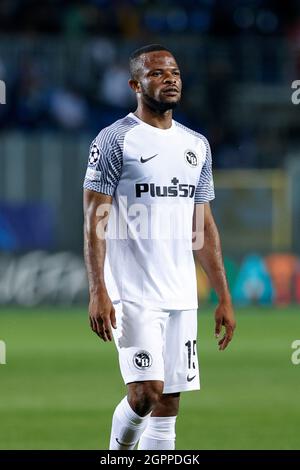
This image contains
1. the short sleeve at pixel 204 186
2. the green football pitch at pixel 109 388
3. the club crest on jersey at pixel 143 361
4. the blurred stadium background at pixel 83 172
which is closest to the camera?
the club crest on jersey at pixel 143 361

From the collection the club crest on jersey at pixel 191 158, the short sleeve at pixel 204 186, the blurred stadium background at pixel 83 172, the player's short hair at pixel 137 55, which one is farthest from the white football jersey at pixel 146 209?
the blurred stadium background at pixel 83 172

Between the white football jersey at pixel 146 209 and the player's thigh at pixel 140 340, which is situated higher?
the white football jersey at pixel 146 209

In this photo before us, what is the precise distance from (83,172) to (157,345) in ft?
42.6

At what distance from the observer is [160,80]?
6668 millimetres

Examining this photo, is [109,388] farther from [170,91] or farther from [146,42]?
[146,42]

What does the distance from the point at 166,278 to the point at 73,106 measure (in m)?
14.9

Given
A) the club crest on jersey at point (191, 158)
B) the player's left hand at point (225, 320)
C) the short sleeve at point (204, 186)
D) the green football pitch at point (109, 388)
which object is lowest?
the green football pitch at point (109, 388)

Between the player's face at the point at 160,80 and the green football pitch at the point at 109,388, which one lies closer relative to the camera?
the player's face at the point at 160,80

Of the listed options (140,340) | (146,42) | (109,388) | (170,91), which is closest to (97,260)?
(140,340)

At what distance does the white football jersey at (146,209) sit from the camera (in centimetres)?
666

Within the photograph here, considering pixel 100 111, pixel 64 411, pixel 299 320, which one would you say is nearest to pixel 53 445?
pixel 64 411

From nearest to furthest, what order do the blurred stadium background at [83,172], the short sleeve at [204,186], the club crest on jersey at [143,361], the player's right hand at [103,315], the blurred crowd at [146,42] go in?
1. the player's right hand at [103,315]
2. the club crest on jersey at [143,361]
3. the short sleeve at [204,186]
4. the blurred stadium background at [83,172]
5. the blurred crowd at [146,42]

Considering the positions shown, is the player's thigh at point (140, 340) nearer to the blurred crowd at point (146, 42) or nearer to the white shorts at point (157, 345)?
the white shorts at point (157, 345)

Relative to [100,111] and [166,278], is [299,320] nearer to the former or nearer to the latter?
[100,111]
